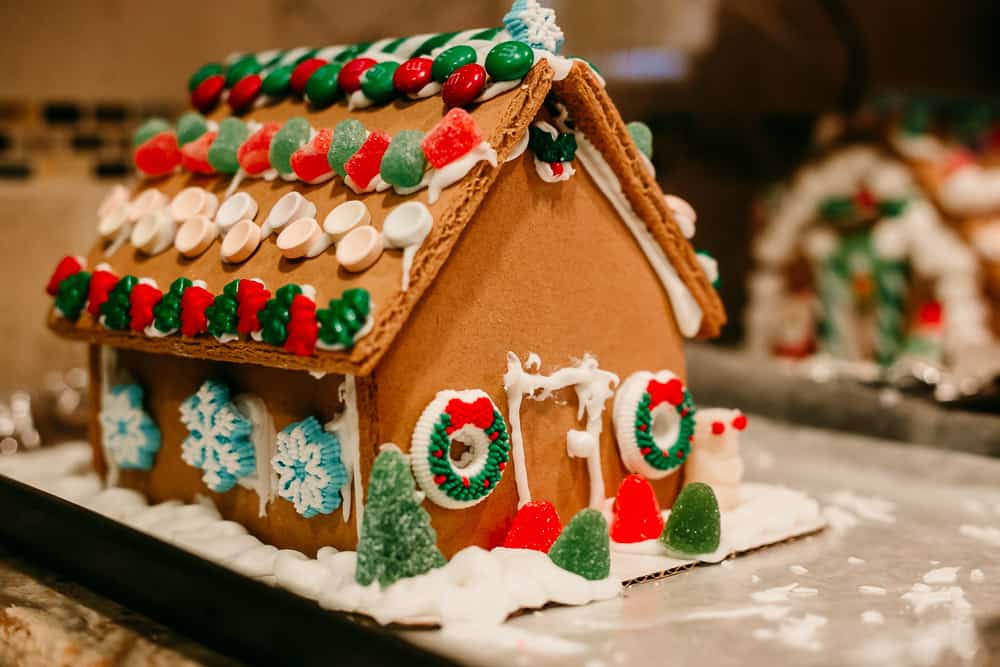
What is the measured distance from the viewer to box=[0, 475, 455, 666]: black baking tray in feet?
4.00

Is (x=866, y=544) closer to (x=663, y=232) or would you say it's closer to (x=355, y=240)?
(x=663, y=232)

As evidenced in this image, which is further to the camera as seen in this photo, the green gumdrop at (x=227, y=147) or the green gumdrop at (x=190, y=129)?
the green gumdrop at (x=190, y=129)

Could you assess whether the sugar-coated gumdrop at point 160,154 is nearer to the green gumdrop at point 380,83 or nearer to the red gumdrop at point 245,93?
the red gumdrop at point 245,93

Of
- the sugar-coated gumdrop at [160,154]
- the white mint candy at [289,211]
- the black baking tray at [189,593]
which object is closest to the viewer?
the black baking tray at [189,593]

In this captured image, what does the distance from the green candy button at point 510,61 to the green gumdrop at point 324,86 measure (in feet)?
1.07

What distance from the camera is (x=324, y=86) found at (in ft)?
5.72

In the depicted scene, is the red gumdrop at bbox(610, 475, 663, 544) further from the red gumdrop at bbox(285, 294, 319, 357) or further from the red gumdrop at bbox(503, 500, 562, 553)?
the red gumdrop at bbox(285, 294, 319, 357)

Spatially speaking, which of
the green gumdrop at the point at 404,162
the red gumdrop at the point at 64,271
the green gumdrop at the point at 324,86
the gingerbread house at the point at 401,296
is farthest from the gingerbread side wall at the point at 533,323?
the red gumdrop at the point at 64,271

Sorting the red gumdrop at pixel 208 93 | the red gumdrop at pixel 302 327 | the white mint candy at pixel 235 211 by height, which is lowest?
the red gumdrop at pixel 302 327

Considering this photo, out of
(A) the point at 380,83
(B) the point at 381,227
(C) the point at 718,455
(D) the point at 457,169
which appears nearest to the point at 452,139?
(D) the point at 457,169

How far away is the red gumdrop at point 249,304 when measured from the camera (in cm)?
147

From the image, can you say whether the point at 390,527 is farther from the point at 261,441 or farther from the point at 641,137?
the point at 641,137

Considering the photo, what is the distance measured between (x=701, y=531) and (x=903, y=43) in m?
3.10

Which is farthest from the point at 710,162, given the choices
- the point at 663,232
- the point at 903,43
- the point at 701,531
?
the point at 701,531
